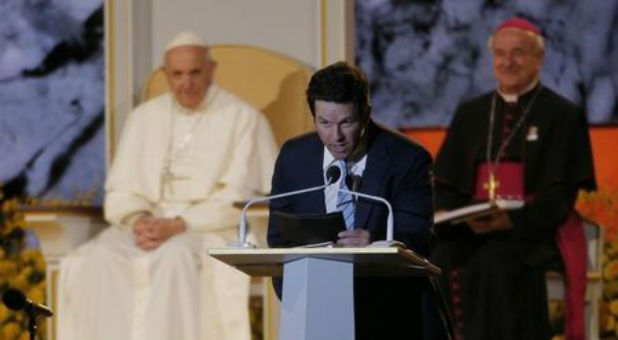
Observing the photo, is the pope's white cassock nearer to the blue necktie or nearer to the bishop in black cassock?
the bishop in black cassock

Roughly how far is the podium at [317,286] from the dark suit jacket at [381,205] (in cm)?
44

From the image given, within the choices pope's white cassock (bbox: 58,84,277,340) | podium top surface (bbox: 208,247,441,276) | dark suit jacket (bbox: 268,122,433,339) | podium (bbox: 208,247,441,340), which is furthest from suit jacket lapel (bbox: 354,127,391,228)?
pope's white cassock (bbox: 58,84,277,340)

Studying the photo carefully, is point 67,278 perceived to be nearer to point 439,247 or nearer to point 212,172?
point 212,172

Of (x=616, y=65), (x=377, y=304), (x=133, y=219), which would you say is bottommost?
(x=377, y=304)

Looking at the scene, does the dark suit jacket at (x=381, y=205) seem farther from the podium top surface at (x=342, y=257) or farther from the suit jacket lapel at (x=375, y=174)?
the podium top surface at (x=342, y=257)

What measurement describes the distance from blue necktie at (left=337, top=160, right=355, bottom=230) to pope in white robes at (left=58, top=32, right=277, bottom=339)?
2.54m

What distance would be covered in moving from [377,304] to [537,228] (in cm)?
295

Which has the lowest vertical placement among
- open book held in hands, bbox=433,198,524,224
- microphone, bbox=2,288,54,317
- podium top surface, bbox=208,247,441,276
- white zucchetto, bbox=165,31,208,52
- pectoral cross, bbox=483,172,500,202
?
microphone, bbox=2,288,54,317

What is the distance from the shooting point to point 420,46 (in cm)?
919

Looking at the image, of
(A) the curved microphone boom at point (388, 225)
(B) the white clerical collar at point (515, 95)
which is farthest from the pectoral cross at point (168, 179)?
(A) the curved microphone boom at point (388, 225)

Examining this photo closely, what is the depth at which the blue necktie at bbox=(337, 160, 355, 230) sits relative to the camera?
15.4ft

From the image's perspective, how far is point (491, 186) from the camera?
7672 mm

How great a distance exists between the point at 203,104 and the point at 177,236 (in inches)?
34.5

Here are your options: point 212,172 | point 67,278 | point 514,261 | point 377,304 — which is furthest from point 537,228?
point 377,304
